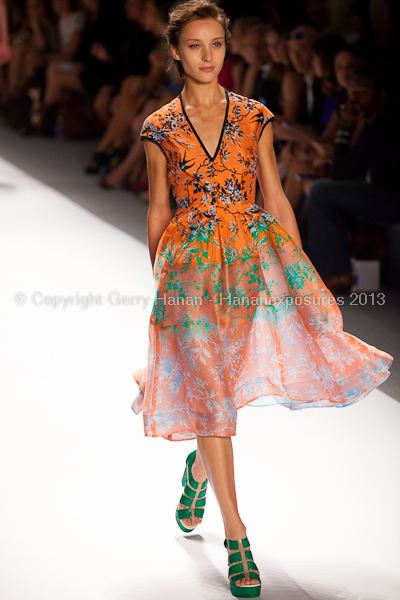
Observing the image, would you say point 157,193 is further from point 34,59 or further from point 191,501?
point 34,59

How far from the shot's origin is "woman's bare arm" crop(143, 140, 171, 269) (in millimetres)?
2076

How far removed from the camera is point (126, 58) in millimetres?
7254

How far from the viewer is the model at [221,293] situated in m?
1.96

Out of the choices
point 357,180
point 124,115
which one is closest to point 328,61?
point 357,180

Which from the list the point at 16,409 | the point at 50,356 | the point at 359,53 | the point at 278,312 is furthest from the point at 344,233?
the point at 278,312

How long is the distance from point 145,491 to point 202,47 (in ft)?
3.85

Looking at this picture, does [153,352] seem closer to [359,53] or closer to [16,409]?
[16,409]

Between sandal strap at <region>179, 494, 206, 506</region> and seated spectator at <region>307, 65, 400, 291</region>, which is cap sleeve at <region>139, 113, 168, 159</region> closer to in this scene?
sandal strap at <region>179, 494, 206, 506</region>

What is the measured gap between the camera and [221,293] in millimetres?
1993

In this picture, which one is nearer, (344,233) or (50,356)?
(50,356)

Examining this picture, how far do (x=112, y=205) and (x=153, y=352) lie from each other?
424 centimetres

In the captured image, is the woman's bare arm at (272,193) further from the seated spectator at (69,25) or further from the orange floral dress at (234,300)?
the seated spectator at (69,25)

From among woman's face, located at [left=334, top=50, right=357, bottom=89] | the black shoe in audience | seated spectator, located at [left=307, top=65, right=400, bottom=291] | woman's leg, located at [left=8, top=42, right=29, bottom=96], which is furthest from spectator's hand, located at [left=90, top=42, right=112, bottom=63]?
seated spectator, located at [left=307, top=65, right=400, bottom=291]

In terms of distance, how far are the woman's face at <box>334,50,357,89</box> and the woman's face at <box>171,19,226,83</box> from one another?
2547 millimetres
